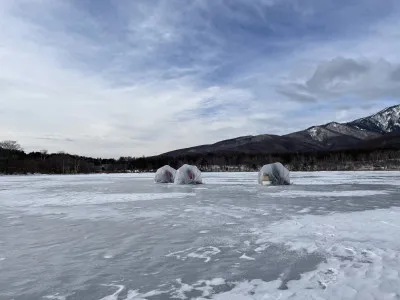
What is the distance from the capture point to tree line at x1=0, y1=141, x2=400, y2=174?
81.3 m

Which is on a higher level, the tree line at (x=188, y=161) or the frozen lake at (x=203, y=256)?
the tree line at (x=188, y=161)

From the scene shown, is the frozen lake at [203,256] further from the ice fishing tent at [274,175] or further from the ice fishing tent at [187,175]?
the ice fishing tent at [187,175]

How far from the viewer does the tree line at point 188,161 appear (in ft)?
267

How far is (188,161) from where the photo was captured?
386 ft

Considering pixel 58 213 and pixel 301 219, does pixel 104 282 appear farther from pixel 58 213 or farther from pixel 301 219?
pixel 58 213

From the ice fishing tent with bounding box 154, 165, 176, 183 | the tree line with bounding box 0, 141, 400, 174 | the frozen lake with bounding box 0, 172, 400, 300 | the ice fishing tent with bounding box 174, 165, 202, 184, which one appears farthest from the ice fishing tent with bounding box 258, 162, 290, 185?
the tree line with bounding box 0, 141, 400, 174

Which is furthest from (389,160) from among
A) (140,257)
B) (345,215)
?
(140,257)

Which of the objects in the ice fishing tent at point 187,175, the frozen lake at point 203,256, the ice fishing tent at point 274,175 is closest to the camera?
the frozen lake at point 203,256

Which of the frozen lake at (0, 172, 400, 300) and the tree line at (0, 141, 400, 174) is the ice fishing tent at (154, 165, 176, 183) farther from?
the tree line at (0, 141, 400, 174)

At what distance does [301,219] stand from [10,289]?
21.7 feet

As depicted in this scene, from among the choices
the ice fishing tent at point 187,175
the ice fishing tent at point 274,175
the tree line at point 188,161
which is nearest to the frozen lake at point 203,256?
the ice fishing tent at point 274,175

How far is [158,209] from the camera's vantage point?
37.5 ft

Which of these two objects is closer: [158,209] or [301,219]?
[301,219]

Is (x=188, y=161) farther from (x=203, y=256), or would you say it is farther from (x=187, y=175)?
(x=203, y=256)
